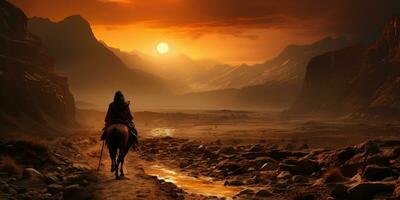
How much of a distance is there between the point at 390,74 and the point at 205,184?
590 feet

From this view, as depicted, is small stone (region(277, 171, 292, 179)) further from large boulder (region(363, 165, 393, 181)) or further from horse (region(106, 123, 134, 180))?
horse (region(106, 123, 134, 180))

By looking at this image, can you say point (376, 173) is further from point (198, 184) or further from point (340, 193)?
point (198, 184)

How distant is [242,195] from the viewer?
54.5ft

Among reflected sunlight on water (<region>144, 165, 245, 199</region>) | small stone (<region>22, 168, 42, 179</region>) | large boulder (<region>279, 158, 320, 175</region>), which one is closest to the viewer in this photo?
small stone (<region>22, 168, 42, 179</region>)

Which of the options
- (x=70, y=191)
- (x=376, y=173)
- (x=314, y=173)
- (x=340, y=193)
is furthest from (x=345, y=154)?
(x=70, y=191)

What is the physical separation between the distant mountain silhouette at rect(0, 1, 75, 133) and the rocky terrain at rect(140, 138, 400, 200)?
52338 millimetres

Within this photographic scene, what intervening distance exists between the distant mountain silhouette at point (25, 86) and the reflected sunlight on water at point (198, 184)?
167 ft

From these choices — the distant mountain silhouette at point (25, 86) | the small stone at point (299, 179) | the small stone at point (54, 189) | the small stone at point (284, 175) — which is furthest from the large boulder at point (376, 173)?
the distant mountain silhouette at point (25, 86)

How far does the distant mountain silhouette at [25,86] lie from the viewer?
77625 mm

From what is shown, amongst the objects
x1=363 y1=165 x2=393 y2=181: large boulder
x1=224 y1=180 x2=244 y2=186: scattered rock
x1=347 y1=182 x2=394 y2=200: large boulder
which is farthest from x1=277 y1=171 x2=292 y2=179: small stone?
x1=347 y1=182 x2=394 y2=200: large boulder

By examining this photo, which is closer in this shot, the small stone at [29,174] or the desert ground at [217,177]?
the desert ground at [217,177]

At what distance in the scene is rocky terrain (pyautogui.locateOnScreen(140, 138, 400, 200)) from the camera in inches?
591

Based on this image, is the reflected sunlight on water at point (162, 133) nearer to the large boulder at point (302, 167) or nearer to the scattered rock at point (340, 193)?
the large boulder at point (302, 167)

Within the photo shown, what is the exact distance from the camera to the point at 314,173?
20.4 m
